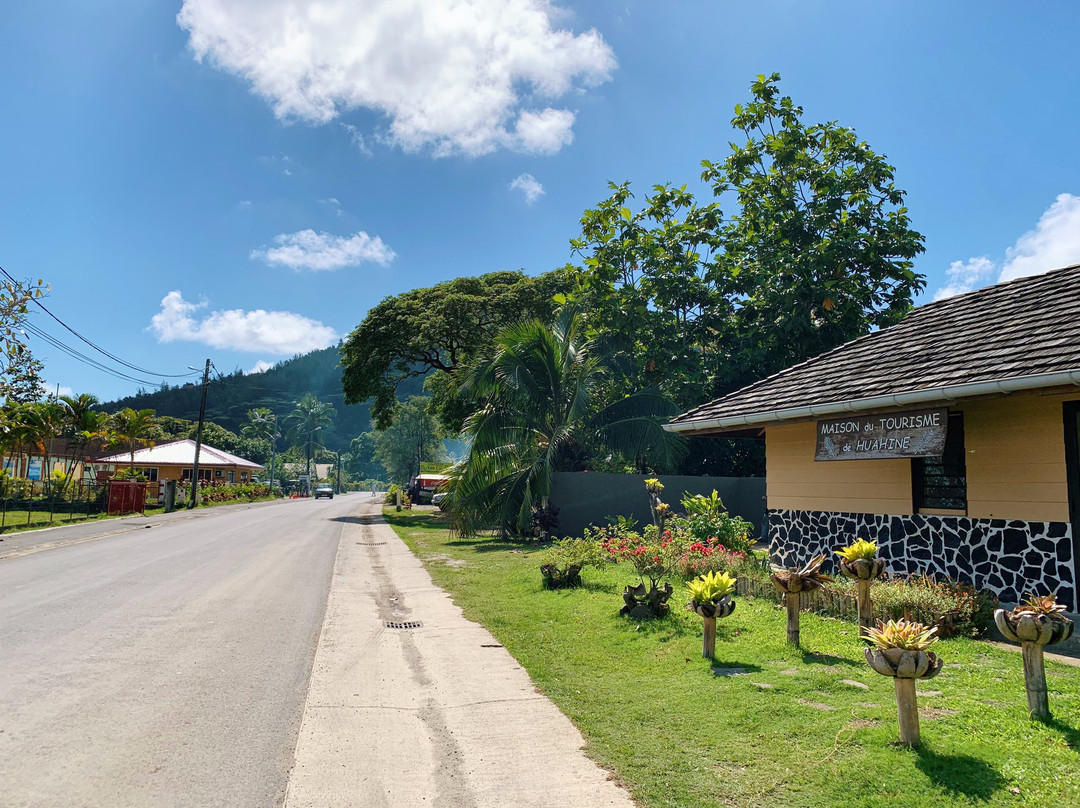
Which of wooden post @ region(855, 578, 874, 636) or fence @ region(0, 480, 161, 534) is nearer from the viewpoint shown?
wooden post @ region(855, 578, 874, 636)

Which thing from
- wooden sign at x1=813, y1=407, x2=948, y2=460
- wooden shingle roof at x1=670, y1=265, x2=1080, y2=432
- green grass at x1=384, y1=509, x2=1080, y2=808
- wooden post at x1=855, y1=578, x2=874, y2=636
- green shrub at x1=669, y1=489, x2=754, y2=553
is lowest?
green grass at x1=384, y1=509, x2=1080, y2=808

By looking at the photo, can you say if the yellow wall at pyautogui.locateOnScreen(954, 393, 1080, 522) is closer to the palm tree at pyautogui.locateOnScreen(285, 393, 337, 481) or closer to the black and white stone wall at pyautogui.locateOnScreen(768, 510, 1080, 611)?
the black and white stone wall at pyautogui.locateOnScreen(768, 510, 1080, 611)

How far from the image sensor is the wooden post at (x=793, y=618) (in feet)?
21.4

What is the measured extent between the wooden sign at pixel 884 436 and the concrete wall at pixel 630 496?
814cm

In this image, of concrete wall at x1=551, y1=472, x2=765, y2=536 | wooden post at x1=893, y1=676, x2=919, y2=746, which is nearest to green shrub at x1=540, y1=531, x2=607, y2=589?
concrete wall at x1=551, y1=472, x2=765, y2=536

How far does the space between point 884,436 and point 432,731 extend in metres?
6.77

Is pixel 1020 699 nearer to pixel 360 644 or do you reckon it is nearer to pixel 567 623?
pixel 567 623

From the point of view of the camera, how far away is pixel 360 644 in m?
7.80

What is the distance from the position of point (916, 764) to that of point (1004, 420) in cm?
551

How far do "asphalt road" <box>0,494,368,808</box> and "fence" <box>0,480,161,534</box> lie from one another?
51.0 ft

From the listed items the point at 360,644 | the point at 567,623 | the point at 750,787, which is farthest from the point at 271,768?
the point at 567,623

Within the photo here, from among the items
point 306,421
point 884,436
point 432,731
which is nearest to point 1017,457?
point 884,436

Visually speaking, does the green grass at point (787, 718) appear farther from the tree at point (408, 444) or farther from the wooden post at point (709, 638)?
the tree at point (408, 444)

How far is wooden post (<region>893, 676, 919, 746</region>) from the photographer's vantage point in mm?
4129
